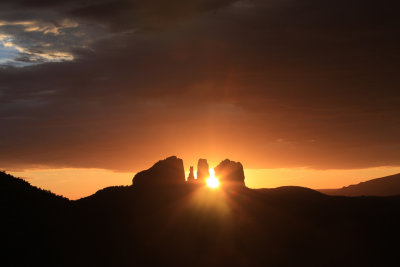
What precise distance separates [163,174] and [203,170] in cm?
5942

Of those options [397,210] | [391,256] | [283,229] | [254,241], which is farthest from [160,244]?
[397,210]

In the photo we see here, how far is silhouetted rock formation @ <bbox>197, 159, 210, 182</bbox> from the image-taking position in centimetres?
16300

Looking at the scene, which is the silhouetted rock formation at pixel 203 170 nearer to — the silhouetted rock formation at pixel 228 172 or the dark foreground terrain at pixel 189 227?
the silhouetted rock formation at pixel 228 172

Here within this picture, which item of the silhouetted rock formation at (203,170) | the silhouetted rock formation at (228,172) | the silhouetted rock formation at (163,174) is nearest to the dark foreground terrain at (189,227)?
the silhouetted rock formation at (163,174)

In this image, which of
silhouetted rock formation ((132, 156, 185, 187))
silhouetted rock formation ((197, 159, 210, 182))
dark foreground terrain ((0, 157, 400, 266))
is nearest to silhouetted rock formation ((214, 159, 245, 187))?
silhouetted rock formation ((197, 159, 210, 182))

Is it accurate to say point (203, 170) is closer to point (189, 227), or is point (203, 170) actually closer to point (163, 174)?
point (163, 174)

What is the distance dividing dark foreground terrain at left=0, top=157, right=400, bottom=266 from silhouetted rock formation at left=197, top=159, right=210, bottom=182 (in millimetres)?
56092

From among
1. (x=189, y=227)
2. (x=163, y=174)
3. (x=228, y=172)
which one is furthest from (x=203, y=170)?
(x=189, y=227)

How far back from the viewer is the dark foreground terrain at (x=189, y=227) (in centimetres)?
5078

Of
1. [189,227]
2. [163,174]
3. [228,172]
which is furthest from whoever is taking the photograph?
[228,172]

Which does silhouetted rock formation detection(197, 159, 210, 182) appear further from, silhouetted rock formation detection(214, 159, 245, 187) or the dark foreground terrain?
the dark foreground terrain

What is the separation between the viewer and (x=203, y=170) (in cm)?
16462

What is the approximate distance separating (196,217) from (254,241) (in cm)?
1053

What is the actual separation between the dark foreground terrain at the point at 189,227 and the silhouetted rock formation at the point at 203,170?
56092mm
